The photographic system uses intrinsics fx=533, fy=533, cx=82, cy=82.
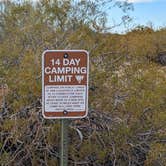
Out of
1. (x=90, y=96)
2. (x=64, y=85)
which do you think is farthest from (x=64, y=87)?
(x=90, y=96)

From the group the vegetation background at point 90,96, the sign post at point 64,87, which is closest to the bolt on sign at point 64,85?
the sign post at point 64,87

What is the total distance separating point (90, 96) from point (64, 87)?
209 centimetres

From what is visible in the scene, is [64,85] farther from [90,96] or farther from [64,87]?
[90,96]

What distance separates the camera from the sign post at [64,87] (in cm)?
412

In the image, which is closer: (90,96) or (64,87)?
(64,87)

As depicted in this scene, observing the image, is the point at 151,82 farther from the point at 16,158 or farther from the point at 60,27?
the point at 16,158

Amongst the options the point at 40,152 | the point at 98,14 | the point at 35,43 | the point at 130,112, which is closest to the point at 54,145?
the point at 40,152

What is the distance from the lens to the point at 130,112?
6.28 meters

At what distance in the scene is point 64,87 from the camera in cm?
414

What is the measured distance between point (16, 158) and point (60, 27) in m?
1.76

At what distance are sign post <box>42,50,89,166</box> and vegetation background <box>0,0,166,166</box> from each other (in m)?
1.78

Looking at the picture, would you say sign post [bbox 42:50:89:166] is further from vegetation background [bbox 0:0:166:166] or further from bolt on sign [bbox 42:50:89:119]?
vegetation background [bbox 0:0:166:166]

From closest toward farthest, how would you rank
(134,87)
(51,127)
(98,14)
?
1. (51,127)
2. (134,87)
3. (98,14)

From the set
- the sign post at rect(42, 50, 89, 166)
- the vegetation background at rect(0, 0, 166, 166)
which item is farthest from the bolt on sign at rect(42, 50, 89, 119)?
the vegetation background at rect(0, 0, 166, 166)
